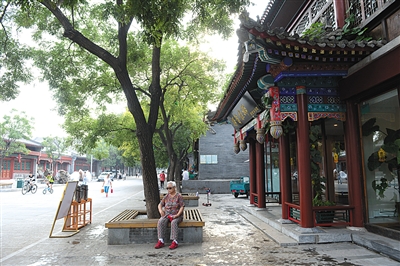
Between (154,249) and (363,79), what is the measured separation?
5.33m

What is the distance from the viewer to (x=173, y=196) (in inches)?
243

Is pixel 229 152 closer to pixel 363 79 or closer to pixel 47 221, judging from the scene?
pixel 47 221

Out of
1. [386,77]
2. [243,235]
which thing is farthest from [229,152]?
[386,77]

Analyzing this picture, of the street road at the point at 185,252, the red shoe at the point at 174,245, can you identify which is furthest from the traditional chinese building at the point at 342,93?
the red shoe at the point at 174,245

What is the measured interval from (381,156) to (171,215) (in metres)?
4.61

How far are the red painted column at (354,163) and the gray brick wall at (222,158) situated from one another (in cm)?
1845

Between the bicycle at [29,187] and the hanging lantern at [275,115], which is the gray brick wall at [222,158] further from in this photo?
the hanging lantern at [275,115]

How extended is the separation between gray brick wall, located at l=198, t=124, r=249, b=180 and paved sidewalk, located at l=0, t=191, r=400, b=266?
1785 centimetres

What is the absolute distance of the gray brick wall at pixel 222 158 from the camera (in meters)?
24.8

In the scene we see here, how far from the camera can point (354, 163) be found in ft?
20.4

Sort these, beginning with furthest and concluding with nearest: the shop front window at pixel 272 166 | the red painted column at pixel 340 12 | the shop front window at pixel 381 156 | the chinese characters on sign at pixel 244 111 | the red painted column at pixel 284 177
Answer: the shop front window at pixel 272 166
the chinese characters on sign at pixel 244 111
the red painted column at pixel 284 177
the red painted column at pixel 340 12
the shop front window at pixel 381 156

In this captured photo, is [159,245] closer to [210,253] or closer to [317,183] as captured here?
[210,253]

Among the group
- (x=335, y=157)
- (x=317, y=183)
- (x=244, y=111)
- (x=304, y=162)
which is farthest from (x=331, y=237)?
(x=244, y=111)

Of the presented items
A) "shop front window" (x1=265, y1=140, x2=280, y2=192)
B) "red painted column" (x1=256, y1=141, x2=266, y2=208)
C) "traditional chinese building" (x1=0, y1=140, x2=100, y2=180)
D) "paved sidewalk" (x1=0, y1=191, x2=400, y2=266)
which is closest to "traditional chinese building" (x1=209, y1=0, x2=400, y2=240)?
"paved sidewalk" (x1=0, y1=191, x2=400, y2=266)
